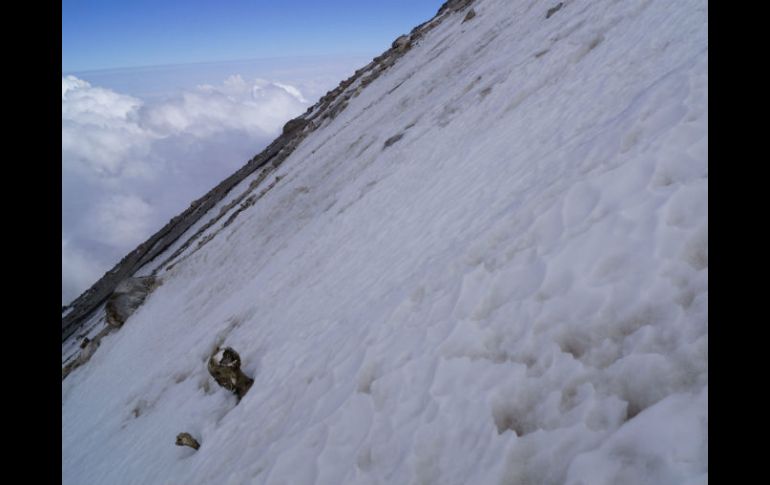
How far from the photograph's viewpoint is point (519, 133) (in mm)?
8594

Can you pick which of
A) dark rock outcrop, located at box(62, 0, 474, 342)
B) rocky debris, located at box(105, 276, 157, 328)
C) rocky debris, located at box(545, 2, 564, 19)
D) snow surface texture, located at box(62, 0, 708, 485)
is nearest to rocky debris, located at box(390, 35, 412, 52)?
dark rock outcrop, located at box(62, 0, 474, 342)

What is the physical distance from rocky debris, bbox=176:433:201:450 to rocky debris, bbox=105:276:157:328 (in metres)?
14.9

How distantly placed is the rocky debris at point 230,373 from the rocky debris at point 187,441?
0.97 m

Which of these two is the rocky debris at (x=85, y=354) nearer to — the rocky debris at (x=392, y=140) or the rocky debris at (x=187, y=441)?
the rocky debris at (x=187, y=441)

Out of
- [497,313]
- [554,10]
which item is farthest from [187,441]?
[554,10]

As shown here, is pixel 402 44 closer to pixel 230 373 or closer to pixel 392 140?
pixel 392 140

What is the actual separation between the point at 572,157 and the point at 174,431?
8749 millimetres

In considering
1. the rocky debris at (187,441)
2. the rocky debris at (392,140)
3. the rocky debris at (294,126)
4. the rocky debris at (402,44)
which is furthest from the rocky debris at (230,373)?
the rocky debris at (294,126)

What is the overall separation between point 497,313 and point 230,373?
19.3 ft

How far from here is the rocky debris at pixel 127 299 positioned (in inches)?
796
